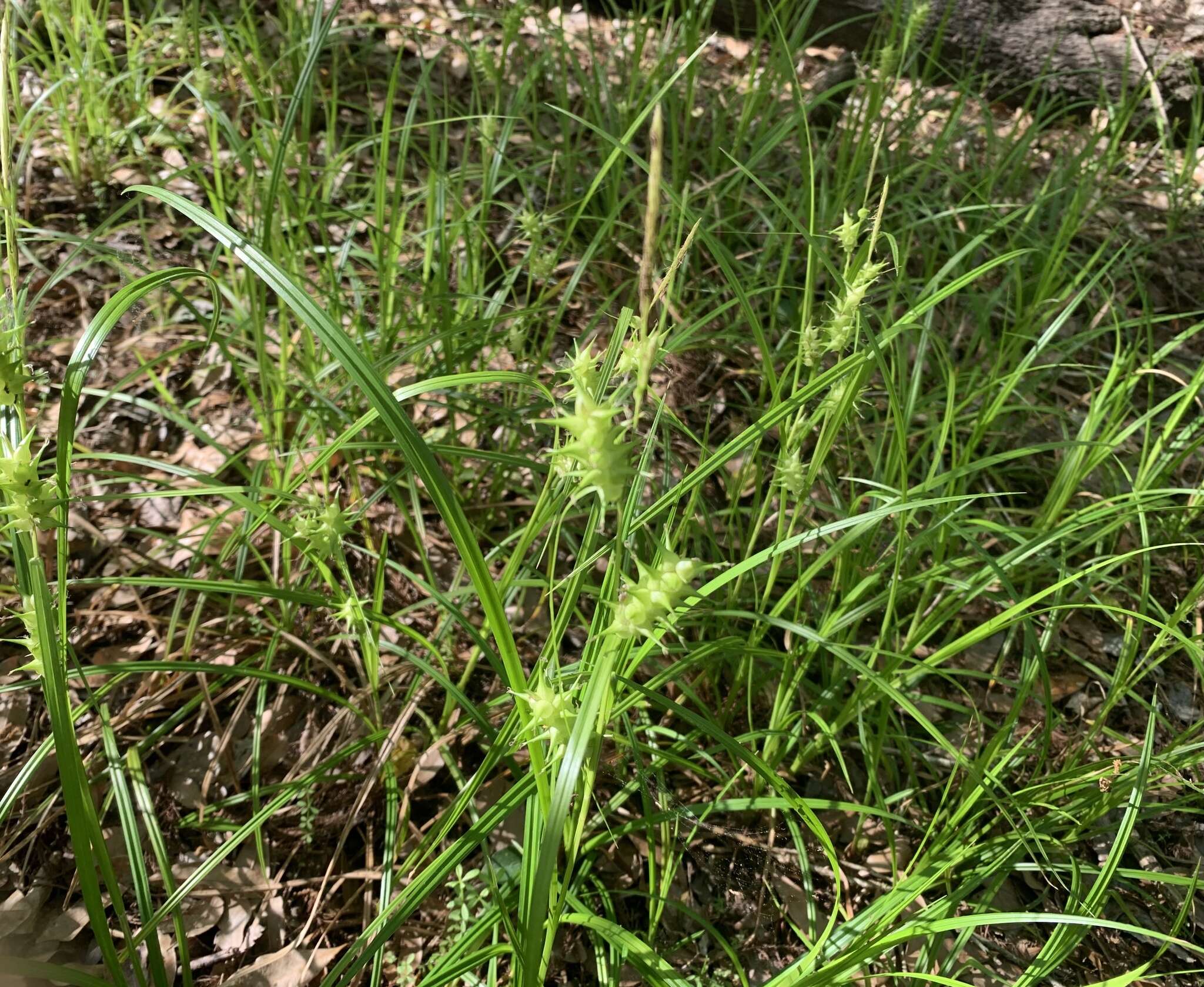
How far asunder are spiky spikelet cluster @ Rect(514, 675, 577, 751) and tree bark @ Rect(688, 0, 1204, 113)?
3560 mm

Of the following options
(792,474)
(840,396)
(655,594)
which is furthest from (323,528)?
(840,396)

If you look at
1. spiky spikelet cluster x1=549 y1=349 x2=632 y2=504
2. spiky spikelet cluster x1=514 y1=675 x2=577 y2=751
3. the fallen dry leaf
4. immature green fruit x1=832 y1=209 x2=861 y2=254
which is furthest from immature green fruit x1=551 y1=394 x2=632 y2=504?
the fallen dry leaf

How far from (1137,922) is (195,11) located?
2.85 metres

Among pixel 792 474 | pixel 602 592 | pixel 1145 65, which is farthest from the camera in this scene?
pixel 1145 65

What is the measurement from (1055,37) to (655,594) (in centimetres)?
402

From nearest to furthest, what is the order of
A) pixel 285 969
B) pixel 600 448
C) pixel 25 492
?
pixel 600 448 < pixel 25 492 < pixel 285 969

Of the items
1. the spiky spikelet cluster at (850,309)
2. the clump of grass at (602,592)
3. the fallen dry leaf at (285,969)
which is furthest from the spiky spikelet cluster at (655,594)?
the fallen dry leaf at (285,969)

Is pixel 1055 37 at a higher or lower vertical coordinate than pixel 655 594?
higher

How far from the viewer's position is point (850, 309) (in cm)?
108

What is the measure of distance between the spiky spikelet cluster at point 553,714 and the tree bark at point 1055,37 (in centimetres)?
356

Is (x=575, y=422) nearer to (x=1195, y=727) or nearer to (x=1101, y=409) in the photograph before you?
(x=1195, y=727)

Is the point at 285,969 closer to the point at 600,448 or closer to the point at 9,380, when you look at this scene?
the point at 9,380

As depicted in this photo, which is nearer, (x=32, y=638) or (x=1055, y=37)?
(x=32, y=638)

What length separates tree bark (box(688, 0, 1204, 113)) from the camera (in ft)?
11.4
